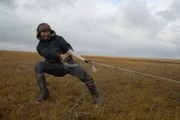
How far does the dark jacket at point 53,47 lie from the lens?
23.7ft

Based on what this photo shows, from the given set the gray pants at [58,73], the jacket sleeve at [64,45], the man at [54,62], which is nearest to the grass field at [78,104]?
the gray pants at [58,73]

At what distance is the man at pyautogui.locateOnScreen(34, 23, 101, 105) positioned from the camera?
279 inches

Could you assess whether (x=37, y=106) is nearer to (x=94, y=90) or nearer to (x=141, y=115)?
(x=94, y=90)

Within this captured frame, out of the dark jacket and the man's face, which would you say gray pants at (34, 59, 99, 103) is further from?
the man's face

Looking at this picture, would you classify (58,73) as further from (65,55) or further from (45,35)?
(45,35)

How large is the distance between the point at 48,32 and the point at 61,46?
1.79 feet

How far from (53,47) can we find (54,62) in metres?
0.45

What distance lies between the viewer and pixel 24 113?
575 centimetres

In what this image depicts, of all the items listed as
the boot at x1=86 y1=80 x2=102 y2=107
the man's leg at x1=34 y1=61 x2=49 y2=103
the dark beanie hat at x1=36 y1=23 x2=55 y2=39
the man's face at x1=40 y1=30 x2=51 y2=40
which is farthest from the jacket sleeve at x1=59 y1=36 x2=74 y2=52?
the boot at x1=86 y1=80 x2=102 y2=107

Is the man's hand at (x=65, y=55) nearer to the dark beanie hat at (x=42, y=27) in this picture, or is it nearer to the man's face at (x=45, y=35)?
the man's face at (x=45, y=35)

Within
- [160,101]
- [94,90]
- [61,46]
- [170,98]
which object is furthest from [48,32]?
[170,98]

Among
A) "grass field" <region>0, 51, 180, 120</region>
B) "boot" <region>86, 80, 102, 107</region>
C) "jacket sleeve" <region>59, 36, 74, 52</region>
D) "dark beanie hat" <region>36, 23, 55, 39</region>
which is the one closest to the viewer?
"grass field" <region>0, 51, 180, 120</region>

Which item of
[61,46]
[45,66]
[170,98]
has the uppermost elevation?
[61,46]

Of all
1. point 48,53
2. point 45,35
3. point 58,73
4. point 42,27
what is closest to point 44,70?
point 58,73
